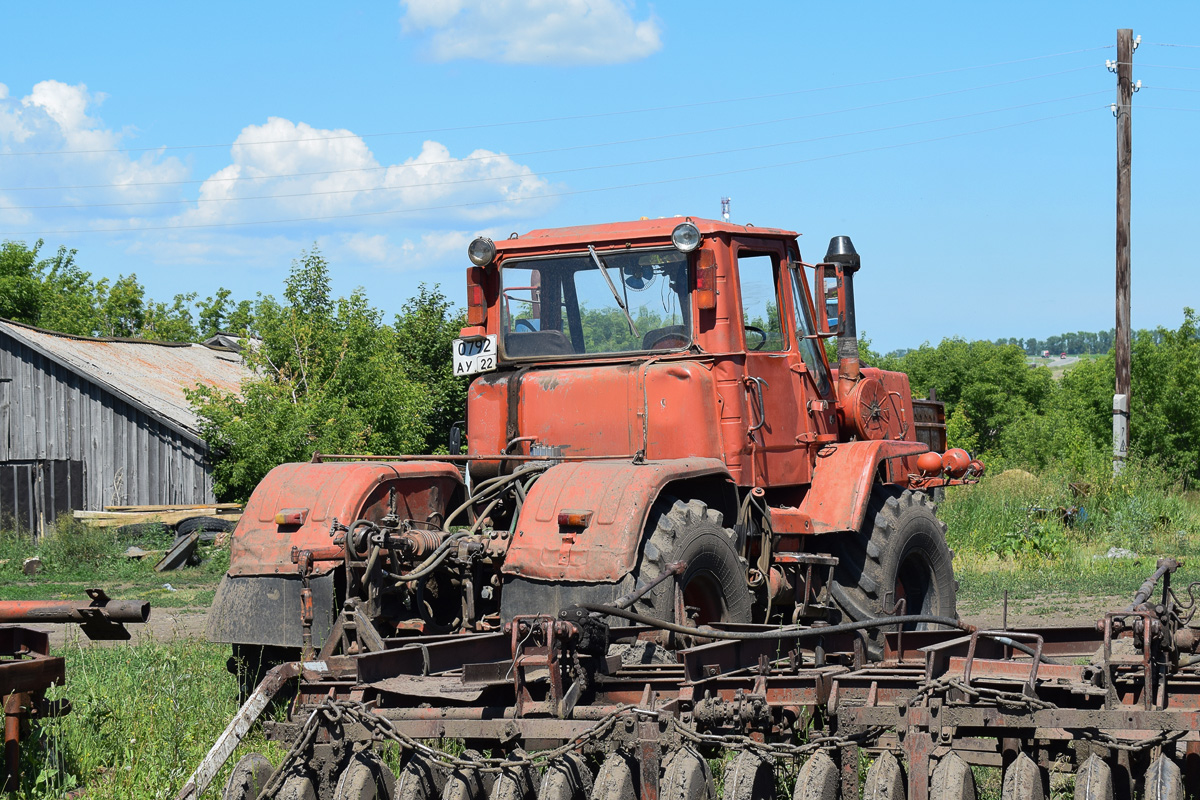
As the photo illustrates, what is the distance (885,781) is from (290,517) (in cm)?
362

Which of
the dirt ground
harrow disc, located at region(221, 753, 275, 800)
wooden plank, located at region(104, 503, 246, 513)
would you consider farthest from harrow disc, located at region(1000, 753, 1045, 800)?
wooden plank, located at region(104, 503, 246, 513)

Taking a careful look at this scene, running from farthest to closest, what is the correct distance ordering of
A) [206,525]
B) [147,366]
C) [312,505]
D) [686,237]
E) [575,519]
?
[147,366] → [206,525] → [686,237] → [312,505] → [575,519]

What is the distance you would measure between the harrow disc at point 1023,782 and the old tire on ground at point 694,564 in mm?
1830

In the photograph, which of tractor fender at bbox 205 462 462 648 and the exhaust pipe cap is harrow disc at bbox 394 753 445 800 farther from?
the exhaust pipe cap

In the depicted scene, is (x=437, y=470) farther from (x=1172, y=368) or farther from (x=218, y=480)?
(x=1172, y=368)

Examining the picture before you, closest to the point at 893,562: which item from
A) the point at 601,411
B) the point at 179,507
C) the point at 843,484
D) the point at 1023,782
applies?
the point at 843,484

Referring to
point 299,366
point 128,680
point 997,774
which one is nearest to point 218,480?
point 299,366

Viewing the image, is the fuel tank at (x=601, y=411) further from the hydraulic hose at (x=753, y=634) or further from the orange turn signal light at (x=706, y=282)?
the hydraulic hose at (x=753, y=634)

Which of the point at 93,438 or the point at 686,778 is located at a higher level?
the point at 93,438

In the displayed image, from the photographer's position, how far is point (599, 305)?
320 inches

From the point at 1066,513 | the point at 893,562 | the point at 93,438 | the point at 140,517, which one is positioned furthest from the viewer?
the point at 93,438

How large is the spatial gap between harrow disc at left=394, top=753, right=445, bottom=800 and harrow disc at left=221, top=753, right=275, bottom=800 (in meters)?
0.55

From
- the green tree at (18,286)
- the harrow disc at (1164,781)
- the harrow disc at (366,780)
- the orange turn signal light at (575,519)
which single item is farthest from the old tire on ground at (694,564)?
the green tree at (18,286)

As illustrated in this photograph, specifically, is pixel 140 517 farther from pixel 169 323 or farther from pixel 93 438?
pixel 169 323
